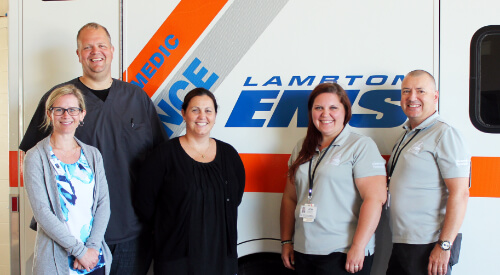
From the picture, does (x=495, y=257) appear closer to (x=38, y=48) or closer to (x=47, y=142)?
(x=47, y=142)

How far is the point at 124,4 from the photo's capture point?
2756 millimetres

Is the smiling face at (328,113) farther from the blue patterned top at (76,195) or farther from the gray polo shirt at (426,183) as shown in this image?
the blue patterned top at (76,195)

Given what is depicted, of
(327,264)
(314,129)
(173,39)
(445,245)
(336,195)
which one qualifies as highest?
(173,39)

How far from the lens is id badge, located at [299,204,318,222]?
2180 mm

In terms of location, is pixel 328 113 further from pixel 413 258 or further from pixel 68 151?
pixel 68 151

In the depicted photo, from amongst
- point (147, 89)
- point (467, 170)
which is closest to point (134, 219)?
point (147, 89)

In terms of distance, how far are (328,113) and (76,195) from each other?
4.77ft

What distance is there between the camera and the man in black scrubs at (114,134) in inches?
94.8

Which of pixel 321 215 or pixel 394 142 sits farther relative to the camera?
pixel 394 142

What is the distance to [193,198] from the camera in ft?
7.13

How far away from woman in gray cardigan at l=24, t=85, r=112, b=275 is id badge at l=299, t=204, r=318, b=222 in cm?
110

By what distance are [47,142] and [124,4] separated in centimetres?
121

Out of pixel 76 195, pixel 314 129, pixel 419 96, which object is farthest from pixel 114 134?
pixel 419 96

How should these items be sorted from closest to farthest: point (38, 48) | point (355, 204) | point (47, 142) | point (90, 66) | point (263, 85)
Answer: point (47, 142)
point (355, 204)
point (90, 66)
point (263, 85)
point (38, 48)
